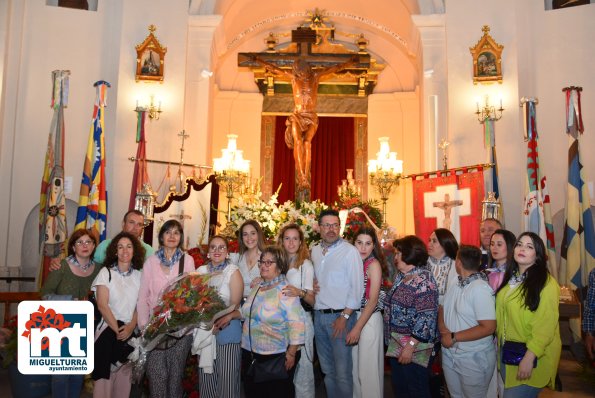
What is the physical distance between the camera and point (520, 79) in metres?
9.30

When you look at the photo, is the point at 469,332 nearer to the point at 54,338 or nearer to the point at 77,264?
the point at 54,338

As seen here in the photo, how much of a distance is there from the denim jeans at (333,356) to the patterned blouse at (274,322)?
36 cm

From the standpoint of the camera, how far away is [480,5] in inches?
364

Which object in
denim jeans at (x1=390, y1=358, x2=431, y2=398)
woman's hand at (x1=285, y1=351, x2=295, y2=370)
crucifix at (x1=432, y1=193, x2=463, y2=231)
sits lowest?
denim jeans at (x1=390, y1=358, x2=431, y2=398)

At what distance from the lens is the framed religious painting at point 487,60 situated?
29.0 feet

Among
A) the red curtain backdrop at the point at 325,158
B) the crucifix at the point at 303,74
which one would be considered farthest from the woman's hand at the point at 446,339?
the red curtain backdrop at the point at 325,158

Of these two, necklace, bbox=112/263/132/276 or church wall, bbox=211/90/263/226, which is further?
church wall, bbox=211/90/263/226

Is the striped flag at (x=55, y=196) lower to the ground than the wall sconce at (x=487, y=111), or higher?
lower

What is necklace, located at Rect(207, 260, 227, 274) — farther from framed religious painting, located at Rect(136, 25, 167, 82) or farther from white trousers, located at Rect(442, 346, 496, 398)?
framed religious painting, located at Rect(136, 25, 167, 82)

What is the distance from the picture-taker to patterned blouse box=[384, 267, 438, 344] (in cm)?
369

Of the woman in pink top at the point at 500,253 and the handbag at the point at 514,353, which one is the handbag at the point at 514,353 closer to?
the handbag at the point at 514,353

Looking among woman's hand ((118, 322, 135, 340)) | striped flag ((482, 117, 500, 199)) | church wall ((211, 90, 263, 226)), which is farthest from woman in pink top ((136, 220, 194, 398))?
church wall ((211, 90, 263, 226))

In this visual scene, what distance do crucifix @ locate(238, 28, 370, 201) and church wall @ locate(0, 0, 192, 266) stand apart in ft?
4.94

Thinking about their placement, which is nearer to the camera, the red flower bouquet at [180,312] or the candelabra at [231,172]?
the red flower bouquet at [180,312]
